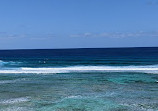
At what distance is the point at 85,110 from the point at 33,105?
12.0 ft

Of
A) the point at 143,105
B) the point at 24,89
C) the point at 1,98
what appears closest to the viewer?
the point at 143,105

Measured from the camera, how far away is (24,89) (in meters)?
26.6

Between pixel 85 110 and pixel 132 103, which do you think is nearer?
pixel 85 110

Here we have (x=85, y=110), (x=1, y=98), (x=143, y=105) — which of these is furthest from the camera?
(x=1, y=98)

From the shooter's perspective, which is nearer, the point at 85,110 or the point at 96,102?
the point at 85,110

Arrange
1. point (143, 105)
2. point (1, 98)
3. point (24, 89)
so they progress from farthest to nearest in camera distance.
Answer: point (24, 89) → point (1, 98) → point (143, 105)

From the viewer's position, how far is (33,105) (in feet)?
65.2

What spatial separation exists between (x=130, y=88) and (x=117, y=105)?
739cm

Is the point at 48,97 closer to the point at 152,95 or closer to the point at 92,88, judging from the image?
the point at 92,88

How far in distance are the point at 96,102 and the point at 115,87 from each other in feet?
22.5

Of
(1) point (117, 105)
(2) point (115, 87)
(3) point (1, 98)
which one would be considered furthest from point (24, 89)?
(1) point (117, 105)

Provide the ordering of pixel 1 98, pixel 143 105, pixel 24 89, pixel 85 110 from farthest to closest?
pixel 24 89 < pixel 1 98 < pixel 143 105 < pixel 85 110

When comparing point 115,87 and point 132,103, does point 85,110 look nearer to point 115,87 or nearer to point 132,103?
point 132,103

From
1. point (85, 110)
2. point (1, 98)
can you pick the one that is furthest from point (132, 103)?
point (1, 98)
